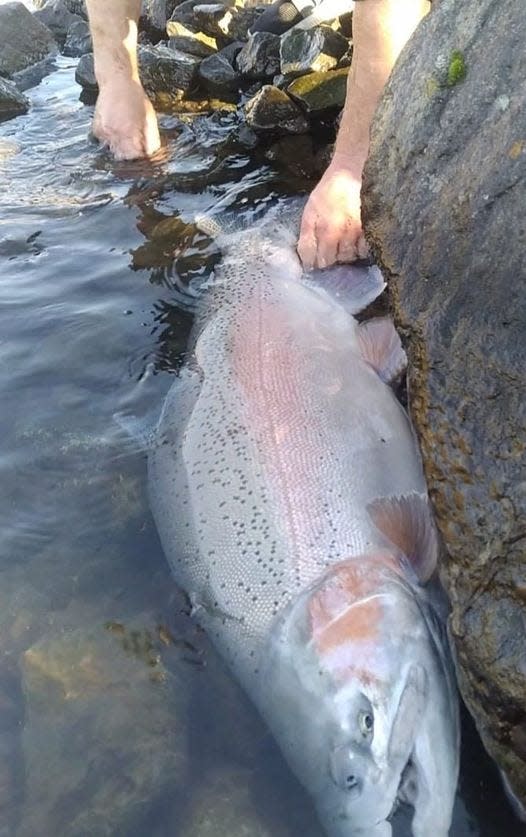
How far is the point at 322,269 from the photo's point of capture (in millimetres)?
3916

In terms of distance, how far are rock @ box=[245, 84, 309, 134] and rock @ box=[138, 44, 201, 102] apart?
1035mm

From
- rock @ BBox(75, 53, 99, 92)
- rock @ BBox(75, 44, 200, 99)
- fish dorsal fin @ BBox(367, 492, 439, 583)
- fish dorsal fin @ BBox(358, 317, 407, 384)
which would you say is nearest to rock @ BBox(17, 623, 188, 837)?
fish dorsal fin @ BBox(367, 492, 439, 583)

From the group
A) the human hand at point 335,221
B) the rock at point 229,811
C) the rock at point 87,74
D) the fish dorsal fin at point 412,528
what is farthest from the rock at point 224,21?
the rock at point 229,811

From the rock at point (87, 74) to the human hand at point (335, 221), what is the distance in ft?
13.5

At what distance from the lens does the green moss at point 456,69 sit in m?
2.51

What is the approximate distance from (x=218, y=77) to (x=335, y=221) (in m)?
3.55

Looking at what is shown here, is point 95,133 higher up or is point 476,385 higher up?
point 476,385

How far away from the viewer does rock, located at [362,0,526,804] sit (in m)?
1.97

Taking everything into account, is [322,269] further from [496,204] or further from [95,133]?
[95,133]

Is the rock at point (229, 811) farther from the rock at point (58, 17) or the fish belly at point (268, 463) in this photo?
the rock at point (58, 17)

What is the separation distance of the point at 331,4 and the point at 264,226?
2805 mm

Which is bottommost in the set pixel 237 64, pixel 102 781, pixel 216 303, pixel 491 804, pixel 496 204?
pixel 102 781

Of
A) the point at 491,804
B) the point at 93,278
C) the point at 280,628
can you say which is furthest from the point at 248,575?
the point at 93,278

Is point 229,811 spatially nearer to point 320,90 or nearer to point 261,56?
point 320,90
